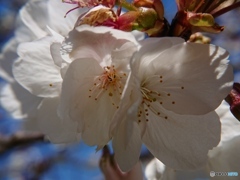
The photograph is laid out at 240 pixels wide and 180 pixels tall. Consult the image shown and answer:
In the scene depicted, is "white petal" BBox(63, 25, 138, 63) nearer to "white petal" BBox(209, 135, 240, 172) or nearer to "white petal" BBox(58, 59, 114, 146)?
"white petal" BBox(58, 59, 114, 146)

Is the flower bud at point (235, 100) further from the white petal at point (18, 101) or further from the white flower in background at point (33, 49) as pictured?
the white petal at point (18, 101)

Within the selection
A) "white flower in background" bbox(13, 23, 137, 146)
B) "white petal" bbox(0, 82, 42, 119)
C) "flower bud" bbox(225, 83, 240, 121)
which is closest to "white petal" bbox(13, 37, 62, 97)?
"white flower in background" bbox(13, 23, 137, 146)

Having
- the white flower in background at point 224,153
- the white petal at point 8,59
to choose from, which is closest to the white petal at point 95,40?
the white flower in background at point 224,153

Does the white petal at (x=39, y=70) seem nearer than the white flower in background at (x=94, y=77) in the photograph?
No

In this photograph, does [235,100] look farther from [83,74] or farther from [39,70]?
[39,70]

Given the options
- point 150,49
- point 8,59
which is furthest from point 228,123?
point 8,59

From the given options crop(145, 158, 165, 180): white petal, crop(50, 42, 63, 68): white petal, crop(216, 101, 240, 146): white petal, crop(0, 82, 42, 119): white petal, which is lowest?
crop(145, 158, 165, 180): white petal
